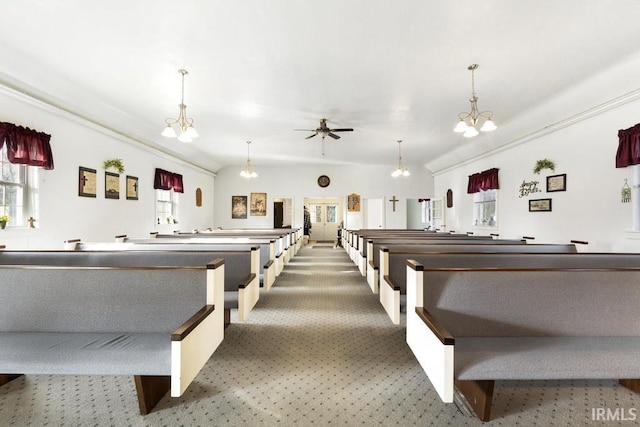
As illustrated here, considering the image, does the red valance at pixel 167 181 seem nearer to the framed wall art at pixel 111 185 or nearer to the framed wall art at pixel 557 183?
the framed wall art at pixel 111 185

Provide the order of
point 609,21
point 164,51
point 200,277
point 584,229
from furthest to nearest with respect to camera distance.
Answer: point 584,229 < point 164,51 < point 609,21 < point 200,277

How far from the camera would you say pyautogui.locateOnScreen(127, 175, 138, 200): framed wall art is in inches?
272

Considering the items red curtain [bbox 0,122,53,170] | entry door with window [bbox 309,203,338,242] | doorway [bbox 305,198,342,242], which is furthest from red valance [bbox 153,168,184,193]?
entry door with window [bbox 309,203,338,242]

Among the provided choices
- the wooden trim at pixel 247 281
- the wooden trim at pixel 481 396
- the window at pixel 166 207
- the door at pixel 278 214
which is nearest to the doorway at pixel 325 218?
the door at pixel 278 214

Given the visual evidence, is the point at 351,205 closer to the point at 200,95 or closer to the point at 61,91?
the point at 200,95

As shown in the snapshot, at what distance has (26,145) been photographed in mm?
4285

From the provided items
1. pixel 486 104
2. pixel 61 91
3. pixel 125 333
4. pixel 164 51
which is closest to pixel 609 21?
pixel 486 104

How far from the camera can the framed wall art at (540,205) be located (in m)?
6.09

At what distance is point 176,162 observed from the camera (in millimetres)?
9273

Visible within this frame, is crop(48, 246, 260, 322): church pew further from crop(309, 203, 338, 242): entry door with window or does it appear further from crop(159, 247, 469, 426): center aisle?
crop(309, 203, 338, 242): entry door with window

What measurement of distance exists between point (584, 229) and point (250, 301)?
5134 millimetres

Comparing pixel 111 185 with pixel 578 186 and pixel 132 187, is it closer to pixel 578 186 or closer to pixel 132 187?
pixel 132 187

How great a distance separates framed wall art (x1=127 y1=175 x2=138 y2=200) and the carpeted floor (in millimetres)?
5075

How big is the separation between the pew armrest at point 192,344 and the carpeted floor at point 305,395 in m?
0.32
